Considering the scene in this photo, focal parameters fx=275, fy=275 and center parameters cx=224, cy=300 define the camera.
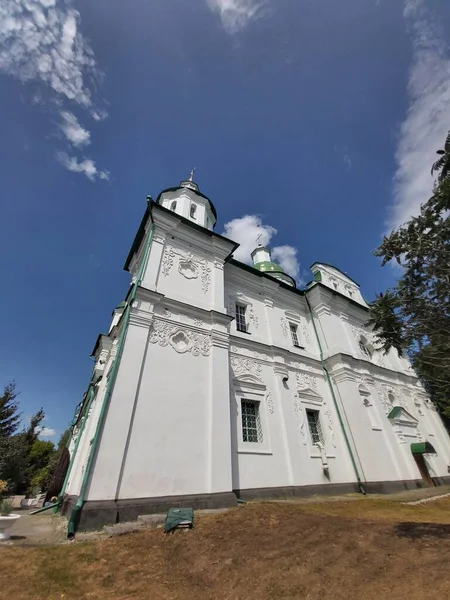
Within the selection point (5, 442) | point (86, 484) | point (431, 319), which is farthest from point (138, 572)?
point (5, 442)

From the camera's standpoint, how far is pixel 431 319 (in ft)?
19.9

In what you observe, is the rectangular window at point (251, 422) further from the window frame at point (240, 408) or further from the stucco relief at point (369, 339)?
the stucco relief at point (369, 339)

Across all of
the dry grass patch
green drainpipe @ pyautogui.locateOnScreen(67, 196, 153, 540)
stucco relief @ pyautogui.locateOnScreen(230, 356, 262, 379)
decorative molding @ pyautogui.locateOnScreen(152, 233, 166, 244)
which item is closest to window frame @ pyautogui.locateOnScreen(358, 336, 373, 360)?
the dry grass patch

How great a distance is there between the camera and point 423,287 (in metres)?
6.45

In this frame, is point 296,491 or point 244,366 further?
point 244,366

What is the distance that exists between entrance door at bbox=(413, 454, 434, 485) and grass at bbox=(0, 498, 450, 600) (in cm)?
1126

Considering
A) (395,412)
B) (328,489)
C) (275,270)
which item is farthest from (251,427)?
(275,270)

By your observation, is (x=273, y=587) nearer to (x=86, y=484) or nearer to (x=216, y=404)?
(x=86, y=484)

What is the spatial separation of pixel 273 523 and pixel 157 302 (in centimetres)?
757

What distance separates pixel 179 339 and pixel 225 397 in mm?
Answer: 2741

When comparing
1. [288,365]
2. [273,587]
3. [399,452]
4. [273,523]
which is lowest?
[273,587]

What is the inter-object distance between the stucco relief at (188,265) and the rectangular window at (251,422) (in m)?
5.31

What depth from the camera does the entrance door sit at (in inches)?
572

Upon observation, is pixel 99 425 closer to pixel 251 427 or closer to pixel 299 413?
pixel 251 427
